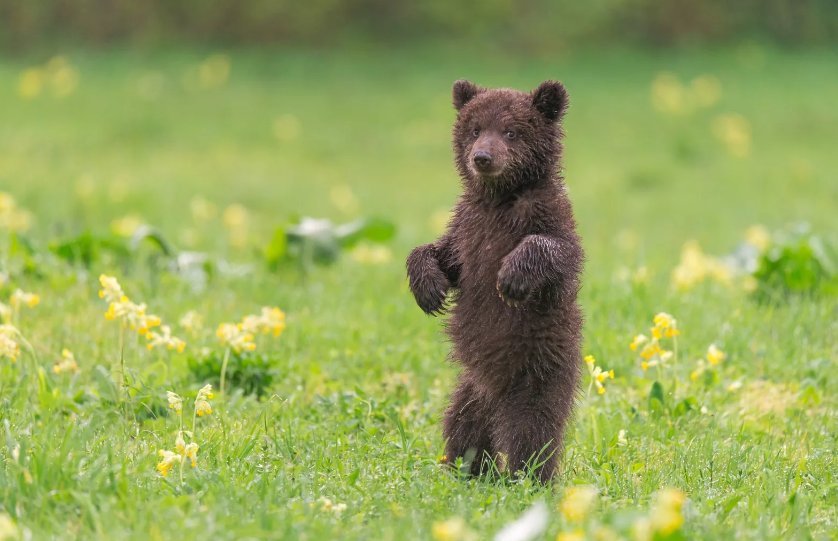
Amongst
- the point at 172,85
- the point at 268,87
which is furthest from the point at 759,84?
the point at 172,85

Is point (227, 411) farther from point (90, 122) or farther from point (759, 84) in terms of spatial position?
point (759, 84)

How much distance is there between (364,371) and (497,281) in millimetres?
2049

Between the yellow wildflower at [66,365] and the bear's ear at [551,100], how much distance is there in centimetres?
247

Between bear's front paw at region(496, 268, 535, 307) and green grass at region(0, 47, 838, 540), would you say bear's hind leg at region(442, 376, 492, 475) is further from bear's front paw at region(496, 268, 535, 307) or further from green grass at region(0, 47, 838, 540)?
bear's front paw at region(496, 268, 535, 307)

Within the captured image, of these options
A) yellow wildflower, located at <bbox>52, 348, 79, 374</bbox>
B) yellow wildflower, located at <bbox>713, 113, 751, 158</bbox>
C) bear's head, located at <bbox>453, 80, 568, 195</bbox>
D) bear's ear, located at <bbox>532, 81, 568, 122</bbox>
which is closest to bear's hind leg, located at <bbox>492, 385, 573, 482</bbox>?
bear's head, located at <bbox>453, 80, 568, 195</bbox>

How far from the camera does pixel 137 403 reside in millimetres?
4957

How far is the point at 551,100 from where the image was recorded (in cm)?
431

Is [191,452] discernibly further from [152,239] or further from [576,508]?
[152,239]

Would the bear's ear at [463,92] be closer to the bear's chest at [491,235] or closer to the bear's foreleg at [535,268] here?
the bear's chest at [491,235]

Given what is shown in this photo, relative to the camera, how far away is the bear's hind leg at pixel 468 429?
4.47 m

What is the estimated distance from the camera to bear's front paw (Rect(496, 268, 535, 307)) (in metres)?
3.93

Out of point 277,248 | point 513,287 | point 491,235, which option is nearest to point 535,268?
point 513,287

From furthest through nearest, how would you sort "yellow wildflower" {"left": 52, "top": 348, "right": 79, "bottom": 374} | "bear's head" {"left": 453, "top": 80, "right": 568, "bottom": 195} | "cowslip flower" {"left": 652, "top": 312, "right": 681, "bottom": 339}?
"yellow wildflower" {"left": 52, "top": 348, "right": 79, "bottom": 374}, "cowslip flower" {"left": 652, "top": 312, "right": 681, "bottom": 339}, "bear's head" {"left": 453, "top": 80, "right": 568, "bottom": 195}

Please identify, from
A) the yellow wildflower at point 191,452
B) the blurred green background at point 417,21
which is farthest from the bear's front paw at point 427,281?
the blurred green background at point 417,21
